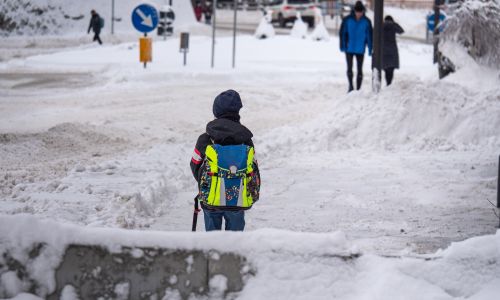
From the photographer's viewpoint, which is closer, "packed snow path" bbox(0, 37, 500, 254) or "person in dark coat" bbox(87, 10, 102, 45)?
"packed snow path" bbox(0, 37, 500, 254)

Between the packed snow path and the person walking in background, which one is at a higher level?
the person walking in background

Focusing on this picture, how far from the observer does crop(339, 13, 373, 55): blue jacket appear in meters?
15.9

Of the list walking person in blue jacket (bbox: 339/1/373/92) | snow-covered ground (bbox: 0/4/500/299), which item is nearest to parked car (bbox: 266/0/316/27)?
snow-covered ground (bbox: 0/4/500/299)

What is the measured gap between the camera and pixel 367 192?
9.38m

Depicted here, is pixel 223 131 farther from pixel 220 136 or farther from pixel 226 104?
pixel 226 104

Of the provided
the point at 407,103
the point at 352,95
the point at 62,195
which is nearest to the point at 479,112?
the point at 407,103

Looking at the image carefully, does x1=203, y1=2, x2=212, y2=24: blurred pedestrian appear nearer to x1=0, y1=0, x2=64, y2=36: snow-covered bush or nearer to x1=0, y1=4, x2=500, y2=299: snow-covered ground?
x1=0, y1=4, x2=500, y2=299: snow-covered ground

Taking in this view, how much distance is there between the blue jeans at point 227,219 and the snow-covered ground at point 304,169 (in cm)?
80

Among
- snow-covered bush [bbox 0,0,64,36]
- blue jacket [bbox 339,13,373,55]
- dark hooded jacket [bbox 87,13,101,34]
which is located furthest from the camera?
dark hooded jacket [bbox 87,13,101,34]

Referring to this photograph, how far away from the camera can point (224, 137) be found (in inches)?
228

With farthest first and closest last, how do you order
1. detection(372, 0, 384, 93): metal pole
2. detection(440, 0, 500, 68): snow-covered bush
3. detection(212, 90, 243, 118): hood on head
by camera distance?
detection(440, 0, 500, 68): snow-covered bush
detection(372, 0, 384, 93): metal pole
detection(212, 90, 243, 118): hood on head

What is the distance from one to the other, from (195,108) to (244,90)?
3046 millimetres

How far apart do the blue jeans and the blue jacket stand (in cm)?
1032

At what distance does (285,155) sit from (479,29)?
19.0ft
